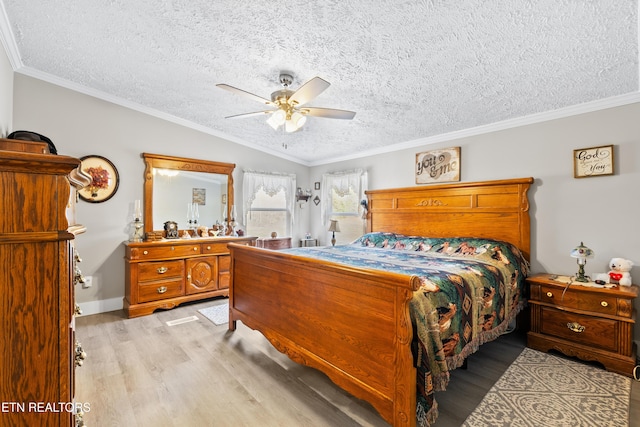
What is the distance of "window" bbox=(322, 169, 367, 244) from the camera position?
507 cm

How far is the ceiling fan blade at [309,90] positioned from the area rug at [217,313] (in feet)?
8.53

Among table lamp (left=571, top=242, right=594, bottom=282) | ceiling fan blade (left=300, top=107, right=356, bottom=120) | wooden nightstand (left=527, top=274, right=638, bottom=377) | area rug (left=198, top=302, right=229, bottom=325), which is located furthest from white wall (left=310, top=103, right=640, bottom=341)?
area rug (left=198, top=302, right=229, bottom=325)

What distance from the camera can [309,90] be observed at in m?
2.23

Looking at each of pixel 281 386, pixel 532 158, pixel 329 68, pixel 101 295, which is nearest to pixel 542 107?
pixel 532 158

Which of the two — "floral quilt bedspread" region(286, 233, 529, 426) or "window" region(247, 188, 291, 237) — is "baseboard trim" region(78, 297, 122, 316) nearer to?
"window" region(247, 188, 291, 237)

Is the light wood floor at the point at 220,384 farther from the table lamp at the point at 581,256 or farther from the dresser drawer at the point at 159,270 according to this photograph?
the table lamp at the point at 581,256

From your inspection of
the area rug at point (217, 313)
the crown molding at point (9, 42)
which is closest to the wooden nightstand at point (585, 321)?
the area rug at point (217, 313)

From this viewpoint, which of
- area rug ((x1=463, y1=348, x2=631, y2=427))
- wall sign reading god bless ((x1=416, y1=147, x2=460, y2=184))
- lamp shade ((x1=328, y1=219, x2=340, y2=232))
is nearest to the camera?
area rug ((x1=463, y1=348, x2=631, y2=427))

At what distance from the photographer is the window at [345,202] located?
200 inches

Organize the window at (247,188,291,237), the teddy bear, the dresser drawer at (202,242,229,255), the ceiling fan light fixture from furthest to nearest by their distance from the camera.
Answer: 1. the window at (247,188,291,237)
2. the dresser drawer at (202,242,229,255)
3. the ceiling fan light fixture
4. the teddy bear

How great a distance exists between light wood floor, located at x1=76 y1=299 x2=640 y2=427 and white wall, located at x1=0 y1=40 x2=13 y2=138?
2225mm

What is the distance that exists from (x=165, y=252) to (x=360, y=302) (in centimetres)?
305

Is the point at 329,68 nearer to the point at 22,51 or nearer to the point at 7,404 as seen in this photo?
the point at 7,404

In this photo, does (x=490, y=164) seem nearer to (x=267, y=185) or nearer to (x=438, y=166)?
(x=438, y=166)
